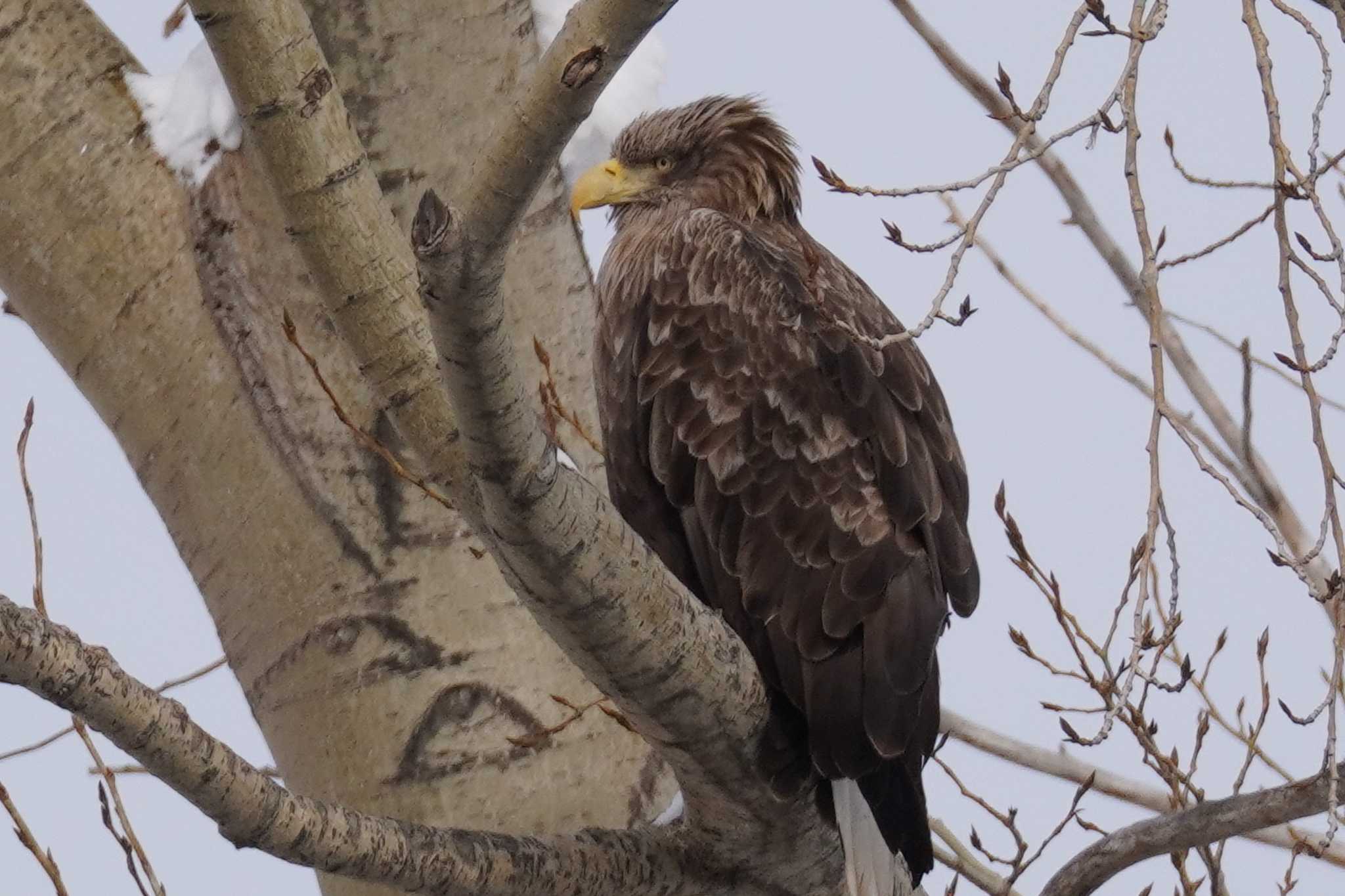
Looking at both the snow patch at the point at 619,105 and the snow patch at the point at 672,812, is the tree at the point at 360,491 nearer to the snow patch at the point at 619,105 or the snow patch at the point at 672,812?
the snow patch at the point at 672,812

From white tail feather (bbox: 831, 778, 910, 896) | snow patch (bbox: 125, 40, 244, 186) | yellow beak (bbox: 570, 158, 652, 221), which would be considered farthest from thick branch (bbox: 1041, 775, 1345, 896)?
snow patch (bbox: 125, 40, 244, 186)

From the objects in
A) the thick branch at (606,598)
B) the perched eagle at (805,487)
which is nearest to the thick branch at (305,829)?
the thick branch at (606,598)

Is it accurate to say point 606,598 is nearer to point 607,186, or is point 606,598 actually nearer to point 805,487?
point 805,487

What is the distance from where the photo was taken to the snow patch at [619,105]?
3857 millimetres

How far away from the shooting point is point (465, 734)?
300cm

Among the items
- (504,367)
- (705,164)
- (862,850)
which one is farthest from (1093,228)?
(504,367)

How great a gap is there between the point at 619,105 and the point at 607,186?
0.30 metres

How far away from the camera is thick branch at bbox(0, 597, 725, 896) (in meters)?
1.93

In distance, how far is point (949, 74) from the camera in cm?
377

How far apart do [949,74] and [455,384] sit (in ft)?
7.01

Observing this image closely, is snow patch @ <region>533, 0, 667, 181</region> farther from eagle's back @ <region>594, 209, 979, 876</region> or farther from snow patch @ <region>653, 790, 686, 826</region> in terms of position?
snow patch @ <region>653, 790, 686, 826</region>

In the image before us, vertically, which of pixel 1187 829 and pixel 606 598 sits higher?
pixel 606 598

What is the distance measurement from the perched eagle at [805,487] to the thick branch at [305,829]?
0.94ft

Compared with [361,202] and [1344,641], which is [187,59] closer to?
[361,202]
